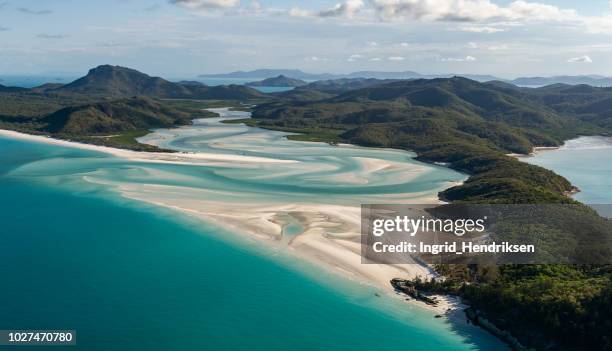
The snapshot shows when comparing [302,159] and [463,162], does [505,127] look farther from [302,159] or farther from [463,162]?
[302,159]

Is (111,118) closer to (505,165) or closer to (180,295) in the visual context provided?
(505,165)

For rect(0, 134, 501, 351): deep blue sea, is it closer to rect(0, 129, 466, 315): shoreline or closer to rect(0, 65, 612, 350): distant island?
rect(0, 129, 466, 315): shoreline

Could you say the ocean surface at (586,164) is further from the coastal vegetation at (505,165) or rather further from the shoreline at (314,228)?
the shoreline at (314,228)

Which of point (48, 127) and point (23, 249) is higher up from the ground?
point (48, 127)

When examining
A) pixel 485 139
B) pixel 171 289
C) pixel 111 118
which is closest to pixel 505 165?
pixel 485 139

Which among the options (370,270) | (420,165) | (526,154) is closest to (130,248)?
(370,270)

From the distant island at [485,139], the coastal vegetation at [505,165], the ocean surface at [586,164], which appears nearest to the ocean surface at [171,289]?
the coastal vegetation at [505,165]
